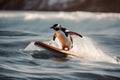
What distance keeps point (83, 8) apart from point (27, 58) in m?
51.7

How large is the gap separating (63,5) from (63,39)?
169ft

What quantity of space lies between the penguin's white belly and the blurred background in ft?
162

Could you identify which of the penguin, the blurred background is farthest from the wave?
the blurred background

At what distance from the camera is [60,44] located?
22.6 meters

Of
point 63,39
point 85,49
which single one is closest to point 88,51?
point 85,49

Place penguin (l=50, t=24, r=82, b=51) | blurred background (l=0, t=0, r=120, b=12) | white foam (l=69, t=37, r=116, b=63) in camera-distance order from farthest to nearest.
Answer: blurred background (l=0, t=0, r=120, b=12) < penguin (l=50, t=24, r=82, b=51) < white foam (l=69, t=37, r=116, b=63)

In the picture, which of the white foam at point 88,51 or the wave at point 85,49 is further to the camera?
the wave at point 85,49

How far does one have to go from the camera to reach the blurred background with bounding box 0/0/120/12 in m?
72.4

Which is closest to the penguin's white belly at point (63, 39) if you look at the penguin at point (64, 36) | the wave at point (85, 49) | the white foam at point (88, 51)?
the penguin at point (64, 36)

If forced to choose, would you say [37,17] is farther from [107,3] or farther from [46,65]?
[46,65]

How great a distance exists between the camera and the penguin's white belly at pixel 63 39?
21.9m

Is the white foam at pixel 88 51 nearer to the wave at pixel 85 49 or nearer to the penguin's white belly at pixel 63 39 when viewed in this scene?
the wave at pixel 85 49

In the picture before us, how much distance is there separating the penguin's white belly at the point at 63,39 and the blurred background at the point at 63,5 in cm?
4934

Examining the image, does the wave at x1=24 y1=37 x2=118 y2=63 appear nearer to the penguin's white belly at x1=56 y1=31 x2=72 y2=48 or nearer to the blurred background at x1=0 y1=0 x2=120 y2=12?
the penguin's white belly at x1=56 y1=31 x2=72 y2=48
